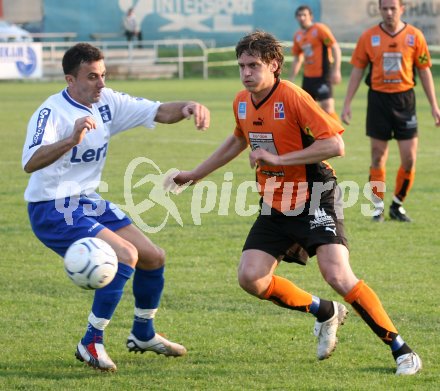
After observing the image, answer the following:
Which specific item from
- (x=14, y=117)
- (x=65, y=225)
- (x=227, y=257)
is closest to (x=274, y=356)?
(x=65, y=225)

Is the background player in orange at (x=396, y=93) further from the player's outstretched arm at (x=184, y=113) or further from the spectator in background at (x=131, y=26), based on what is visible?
the spectator in background at (x=131, y=26)

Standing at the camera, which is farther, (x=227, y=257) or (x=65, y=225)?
(x=227, y=257)

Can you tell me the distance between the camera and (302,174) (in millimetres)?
5684

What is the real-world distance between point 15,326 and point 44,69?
28.7 meters

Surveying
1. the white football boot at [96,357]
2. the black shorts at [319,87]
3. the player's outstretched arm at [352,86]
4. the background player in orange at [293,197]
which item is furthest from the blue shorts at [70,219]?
the black shorts at [319,87]

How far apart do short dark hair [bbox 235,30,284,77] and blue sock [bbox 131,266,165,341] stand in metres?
1.37

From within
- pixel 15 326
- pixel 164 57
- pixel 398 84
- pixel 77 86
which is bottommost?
pixel 164 57

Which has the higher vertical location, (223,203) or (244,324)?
(244,324)

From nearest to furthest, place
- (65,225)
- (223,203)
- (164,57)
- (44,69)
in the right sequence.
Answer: (65,225) → (223,203) → (44,69) → (164,57)

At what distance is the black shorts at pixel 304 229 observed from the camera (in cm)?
554

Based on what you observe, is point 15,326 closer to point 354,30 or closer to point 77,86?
point 77,86

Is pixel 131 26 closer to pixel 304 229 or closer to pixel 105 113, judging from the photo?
pixel 105 113

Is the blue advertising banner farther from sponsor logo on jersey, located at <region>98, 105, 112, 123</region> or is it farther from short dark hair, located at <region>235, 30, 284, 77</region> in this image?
short dark hair, located at <region>235, 30, 284, 77</region>

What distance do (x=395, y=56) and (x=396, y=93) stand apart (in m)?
0.37
